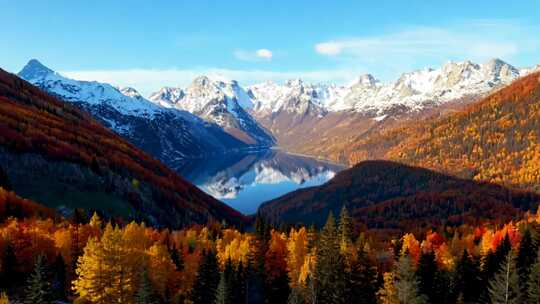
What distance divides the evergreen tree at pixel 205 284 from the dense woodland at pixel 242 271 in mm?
Result: 126

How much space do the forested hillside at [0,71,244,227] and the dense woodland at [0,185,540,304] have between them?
33.3 metres

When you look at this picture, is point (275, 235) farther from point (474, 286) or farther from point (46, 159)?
point (46, 159)

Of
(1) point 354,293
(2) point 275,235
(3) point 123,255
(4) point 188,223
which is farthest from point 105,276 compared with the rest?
(4) point 188,223

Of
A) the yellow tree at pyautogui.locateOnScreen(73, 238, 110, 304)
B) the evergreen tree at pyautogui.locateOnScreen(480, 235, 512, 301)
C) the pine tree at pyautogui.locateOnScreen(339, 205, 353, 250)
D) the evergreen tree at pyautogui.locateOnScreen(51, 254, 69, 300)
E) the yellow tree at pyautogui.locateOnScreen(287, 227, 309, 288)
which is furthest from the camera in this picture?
the yellow tree at pyautogui.locateOnScreen(287, 227, 309, 288)

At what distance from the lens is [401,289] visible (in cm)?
4850

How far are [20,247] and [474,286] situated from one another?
217ft

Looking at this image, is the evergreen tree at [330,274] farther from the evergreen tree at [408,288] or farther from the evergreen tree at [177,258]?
the evergreen tree at [177,258]

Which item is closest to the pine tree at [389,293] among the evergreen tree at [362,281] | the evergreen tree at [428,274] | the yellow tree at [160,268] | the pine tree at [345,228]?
the evergreen tree at [362,281]

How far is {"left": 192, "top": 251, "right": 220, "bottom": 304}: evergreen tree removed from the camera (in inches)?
2453

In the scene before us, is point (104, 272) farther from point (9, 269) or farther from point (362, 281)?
point (362, 281)

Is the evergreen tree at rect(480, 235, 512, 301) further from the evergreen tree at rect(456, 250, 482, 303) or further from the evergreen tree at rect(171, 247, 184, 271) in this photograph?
the evergreen tree at rect(171, 247, 184, 271)

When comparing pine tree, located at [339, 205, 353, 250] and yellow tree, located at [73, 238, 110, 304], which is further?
pine tree, located at [339, 205, 353, 250]

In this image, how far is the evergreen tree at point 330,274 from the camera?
204ft

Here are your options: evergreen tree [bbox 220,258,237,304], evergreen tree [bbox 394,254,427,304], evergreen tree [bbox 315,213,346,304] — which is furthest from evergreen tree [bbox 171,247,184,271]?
evergreen tree [bbox 394,254,427,304]
